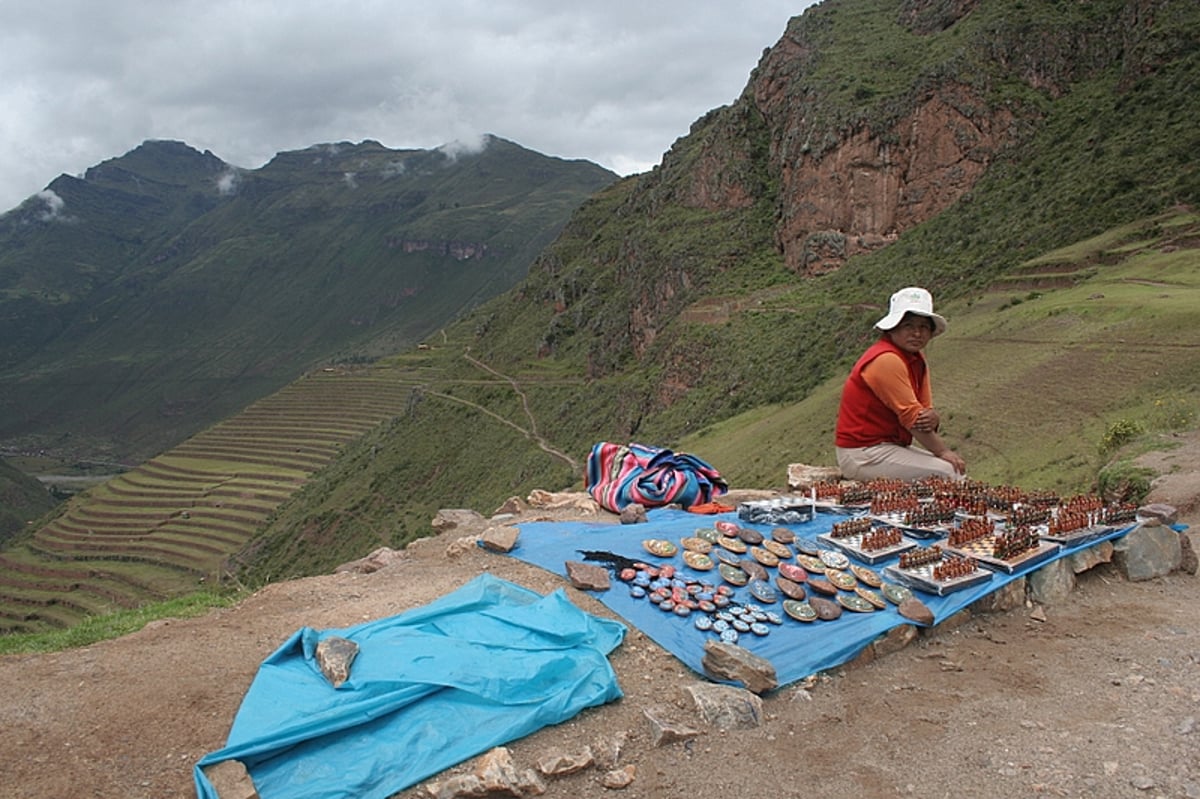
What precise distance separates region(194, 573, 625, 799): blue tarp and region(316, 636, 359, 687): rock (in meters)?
0.05

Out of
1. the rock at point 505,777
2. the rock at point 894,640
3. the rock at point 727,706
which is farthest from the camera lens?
the rock at point 894,640

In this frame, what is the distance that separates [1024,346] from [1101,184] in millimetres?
16084

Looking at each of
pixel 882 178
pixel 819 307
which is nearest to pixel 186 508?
pixel 819 307

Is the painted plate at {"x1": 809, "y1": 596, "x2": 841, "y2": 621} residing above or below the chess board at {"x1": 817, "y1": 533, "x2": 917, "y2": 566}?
below

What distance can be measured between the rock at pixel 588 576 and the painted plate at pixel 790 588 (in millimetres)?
1441

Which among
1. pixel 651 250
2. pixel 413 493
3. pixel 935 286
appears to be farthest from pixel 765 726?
pixel 651 250

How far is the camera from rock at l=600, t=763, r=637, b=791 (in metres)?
3.95

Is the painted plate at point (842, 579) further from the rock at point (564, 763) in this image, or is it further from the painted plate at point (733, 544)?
the rock at point (564, 763)

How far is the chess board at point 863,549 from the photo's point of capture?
625 centimetres

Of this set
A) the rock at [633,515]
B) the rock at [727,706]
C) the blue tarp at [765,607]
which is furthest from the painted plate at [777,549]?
the rock at [727,706]

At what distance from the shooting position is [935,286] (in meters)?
29.9

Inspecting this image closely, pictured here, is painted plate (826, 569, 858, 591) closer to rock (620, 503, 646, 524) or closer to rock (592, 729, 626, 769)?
rock (592, 729, 626, 769)

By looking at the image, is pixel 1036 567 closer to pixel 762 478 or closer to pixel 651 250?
pixel 762 478

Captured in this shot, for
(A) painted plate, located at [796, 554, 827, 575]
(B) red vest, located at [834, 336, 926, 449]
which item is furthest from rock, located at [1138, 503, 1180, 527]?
(A) painted plate, located at [796, 554, 827, 575]
